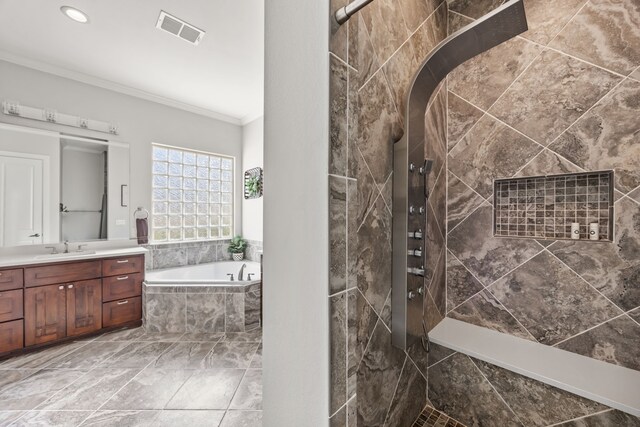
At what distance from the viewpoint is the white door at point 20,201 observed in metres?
2.47

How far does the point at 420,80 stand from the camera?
1177 mm

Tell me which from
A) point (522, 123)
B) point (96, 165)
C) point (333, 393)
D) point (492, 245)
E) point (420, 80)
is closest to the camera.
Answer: point (333, 393)

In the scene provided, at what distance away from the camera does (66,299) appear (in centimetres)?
245

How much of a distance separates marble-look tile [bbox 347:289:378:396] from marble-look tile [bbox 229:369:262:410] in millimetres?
1154

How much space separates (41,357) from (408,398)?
10.0ft

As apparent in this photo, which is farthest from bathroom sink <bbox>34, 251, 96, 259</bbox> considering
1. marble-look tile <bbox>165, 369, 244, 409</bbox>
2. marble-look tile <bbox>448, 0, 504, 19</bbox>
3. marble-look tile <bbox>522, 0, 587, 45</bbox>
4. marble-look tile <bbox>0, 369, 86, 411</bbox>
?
marble-look tile <bbox>522, 0, 587, 45</bbox>

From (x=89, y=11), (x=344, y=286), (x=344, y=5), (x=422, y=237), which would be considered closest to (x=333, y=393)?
(x=344, y=286)

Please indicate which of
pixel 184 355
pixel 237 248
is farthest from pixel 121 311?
pixel 237 248

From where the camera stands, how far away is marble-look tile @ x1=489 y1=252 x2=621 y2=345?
146cm

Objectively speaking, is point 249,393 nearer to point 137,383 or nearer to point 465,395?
point 137,383

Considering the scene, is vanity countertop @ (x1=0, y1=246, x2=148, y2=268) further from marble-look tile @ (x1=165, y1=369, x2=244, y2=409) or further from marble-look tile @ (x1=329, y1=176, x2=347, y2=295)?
marble-look tile @ (x1=329, y1=176, x2=347, y2=295)

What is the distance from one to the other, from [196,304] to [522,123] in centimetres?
327

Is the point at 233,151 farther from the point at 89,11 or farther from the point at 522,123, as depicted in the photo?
the point at 522,123

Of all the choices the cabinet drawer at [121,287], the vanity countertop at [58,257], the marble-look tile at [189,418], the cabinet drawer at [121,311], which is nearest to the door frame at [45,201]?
the vanity countertop at [58,257]
